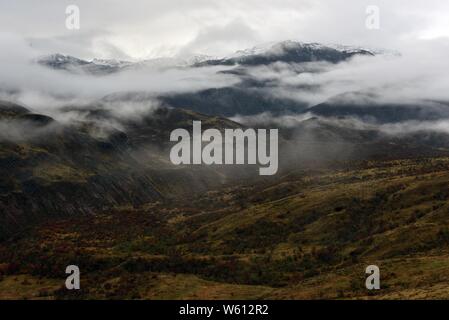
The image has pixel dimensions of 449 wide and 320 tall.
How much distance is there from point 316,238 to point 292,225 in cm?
1396

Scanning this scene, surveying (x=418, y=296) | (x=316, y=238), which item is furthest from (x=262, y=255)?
(x=418, y=296)

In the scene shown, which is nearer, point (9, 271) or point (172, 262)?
point (172, 262)

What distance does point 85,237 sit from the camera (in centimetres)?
17288

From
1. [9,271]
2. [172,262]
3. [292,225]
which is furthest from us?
[292,225]

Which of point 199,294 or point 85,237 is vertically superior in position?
point 85,237

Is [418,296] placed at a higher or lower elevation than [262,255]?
lower

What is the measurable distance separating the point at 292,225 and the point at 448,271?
2636 inches
